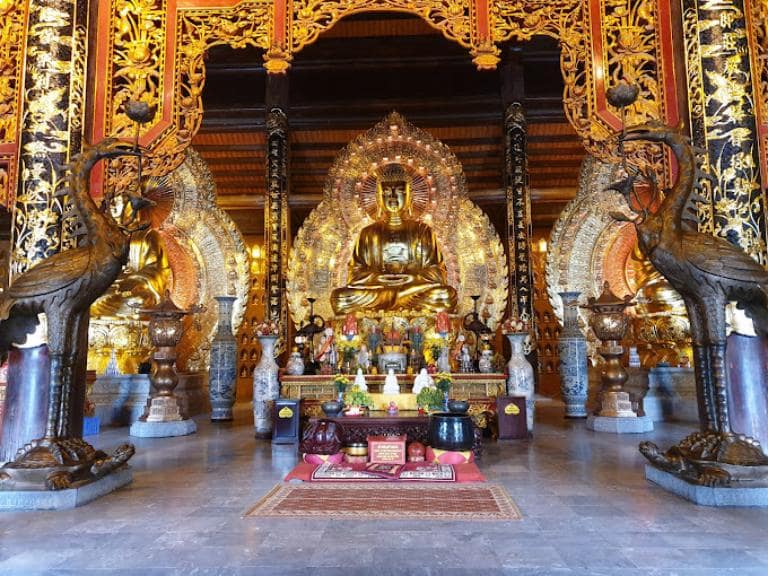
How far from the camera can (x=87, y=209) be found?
12.6 ft

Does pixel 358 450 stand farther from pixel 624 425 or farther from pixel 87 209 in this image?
pixel 624 425

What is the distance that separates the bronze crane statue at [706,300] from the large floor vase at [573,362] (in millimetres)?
4476

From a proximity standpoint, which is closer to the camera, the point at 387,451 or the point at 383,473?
the point at 383,473

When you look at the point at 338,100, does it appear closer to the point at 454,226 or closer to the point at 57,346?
the point at 454,226

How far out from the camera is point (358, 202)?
10328 mm

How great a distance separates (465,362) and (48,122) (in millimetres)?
5052

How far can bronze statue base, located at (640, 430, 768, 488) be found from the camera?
331cm

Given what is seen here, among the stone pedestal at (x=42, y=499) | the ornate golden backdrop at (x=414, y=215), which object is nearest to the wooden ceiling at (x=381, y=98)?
the ornate golden backdrop at (x=414, y=215)

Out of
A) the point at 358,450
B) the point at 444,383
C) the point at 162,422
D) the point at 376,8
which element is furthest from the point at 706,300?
the point at 162,422

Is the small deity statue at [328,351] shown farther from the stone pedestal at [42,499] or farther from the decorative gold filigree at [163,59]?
the stone pedestal at [42,499]

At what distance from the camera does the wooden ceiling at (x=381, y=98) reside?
11555 millimetres

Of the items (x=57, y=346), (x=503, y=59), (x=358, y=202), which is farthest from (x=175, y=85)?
→ (x=503, y=59)

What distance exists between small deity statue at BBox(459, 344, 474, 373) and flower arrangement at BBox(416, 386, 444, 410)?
1664 mm

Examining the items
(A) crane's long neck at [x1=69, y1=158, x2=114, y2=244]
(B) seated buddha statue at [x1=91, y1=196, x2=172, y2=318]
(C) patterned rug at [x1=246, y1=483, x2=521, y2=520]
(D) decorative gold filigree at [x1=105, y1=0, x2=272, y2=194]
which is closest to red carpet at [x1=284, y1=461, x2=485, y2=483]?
(C) patterned rug at [x1=246, y1=483, x2=521, y2=520]
